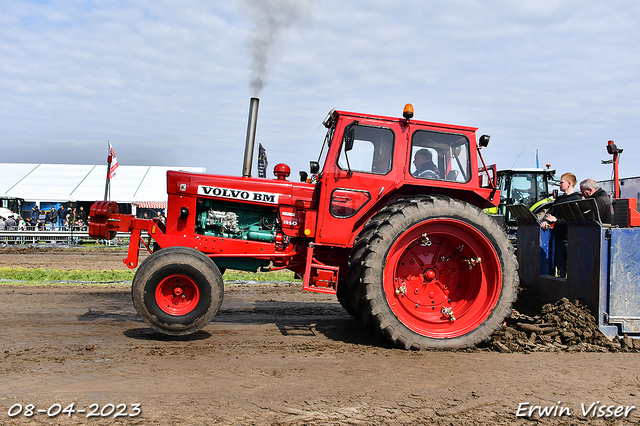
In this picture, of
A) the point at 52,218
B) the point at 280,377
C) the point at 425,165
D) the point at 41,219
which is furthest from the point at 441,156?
the point at 41,219

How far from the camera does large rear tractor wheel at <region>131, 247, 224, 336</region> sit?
4840mm

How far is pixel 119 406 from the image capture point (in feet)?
10.5

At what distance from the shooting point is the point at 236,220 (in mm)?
5695

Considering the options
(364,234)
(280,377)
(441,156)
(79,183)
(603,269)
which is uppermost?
(79,183)

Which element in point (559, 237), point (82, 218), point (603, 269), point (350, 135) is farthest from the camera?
point (82, 218)

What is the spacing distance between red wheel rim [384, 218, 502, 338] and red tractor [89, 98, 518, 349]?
0.04 feet

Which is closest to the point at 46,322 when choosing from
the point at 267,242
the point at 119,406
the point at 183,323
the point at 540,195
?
the point at 183,323

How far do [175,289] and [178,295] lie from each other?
0.08 meters

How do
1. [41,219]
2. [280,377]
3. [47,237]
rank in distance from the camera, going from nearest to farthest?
[280,377] < [47,237] < [41,219]

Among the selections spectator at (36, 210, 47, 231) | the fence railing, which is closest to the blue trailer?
the fence railing

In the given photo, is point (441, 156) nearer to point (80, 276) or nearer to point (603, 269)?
point (603, 269)

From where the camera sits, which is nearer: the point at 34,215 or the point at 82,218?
the point at 82,218

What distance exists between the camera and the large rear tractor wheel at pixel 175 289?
4840mm

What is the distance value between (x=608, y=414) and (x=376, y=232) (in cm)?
236
